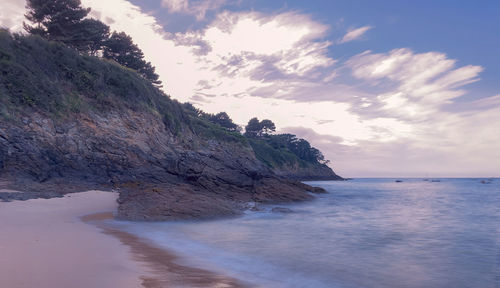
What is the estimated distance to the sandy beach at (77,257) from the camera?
4078 mm

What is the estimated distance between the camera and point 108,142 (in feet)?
57.2

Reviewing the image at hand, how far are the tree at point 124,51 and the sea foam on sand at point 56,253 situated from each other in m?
33.9

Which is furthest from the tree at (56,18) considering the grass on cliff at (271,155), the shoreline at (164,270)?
the grass on cliff at (271,155)

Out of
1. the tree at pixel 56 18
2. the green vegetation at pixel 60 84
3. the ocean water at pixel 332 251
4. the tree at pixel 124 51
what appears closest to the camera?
the ocean water at pixel 332 251

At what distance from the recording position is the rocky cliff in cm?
1293

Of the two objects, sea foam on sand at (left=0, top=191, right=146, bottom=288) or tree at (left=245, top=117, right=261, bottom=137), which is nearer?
sea foam on sand at (left=0, top=191, right=146, bottom=288)

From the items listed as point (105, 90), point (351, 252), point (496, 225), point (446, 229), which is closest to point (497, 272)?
point (351, 252)

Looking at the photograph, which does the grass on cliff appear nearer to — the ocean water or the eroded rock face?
the eroded rock face

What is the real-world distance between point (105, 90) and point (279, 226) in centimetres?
1657

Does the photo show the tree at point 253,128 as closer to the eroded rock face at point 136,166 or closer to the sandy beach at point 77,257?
the eroded rock face at point 136,166

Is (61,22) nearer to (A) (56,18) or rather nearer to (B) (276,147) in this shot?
(A) (56,18)

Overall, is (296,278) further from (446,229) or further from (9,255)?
(446,229)

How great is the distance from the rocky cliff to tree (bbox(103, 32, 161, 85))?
49.1 feet

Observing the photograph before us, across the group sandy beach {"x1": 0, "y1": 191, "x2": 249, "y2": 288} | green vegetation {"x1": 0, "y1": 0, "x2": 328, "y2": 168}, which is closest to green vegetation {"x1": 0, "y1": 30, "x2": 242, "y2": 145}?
green vegetation {"x1": 0, "y1": 0, "x2": 328, "y2": 168}
